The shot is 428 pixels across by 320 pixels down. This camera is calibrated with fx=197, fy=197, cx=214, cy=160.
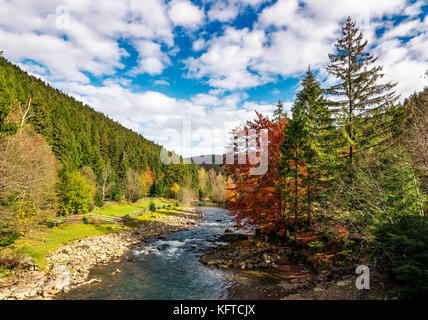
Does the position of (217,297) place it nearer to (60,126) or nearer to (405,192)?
(405,192)

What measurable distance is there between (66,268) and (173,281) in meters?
8.10

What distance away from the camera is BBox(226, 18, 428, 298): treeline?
7.82m

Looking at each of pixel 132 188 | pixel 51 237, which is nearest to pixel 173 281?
pixel 51 237

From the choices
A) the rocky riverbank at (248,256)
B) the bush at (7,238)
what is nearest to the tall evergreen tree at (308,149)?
the rocky riverbank at (248,256)

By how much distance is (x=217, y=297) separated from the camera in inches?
424

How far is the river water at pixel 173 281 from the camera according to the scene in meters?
11.1

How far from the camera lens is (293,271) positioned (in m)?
13.4

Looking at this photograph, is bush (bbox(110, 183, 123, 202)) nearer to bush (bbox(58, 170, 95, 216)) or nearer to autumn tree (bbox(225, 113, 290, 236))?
bush (bbox(58, 170, 95, 216))

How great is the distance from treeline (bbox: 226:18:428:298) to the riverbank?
736 millimetres

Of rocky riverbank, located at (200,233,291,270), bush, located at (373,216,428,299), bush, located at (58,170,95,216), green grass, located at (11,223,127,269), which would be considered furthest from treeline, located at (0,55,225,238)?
bush, located at (373,216,428,299)

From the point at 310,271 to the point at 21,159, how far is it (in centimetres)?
2380
